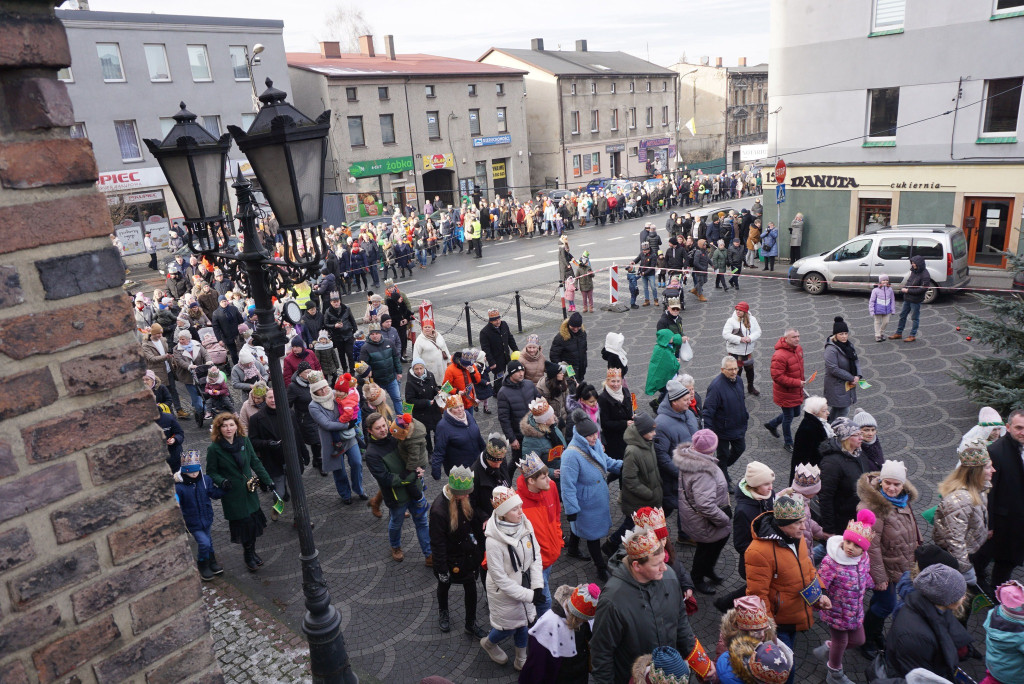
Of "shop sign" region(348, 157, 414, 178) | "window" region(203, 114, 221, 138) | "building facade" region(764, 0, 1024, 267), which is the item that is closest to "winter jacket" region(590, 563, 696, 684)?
"building facade" region(764, 0, 1024, 267)

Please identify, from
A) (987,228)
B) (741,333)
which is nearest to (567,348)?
(741,333)

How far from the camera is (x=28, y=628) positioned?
184cm

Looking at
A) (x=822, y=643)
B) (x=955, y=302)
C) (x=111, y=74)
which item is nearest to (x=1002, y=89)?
(x=955, y=302)

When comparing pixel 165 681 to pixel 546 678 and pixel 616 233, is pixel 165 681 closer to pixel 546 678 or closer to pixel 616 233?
pixel 546 678

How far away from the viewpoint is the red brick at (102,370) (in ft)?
6.12

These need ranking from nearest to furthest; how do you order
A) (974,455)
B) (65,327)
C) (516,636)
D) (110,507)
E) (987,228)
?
1. (65,327)
2. (110,507)
3. (974,455)
4. (516,636)
5. (987,228)

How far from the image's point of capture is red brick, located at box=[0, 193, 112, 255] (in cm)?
174

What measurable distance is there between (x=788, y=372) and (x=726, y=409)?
1.66m

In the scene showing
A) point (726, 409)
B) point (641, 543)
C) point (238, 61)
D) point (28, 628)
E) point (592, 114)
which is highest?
point (238, 61)

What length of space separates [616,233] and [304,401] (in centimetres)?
2425

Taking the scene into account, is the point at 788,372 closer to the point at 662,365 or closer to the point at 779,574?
the point at 662,365

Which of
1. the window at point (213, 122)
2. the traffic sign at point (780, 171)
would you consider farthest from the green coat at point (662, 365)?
the window at point (213, 122)

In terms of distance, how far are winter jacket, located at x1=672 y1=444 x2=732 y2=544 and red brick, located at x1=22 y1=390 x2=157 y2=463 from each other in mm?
4881

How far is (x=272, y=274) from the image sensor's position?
4824mm
